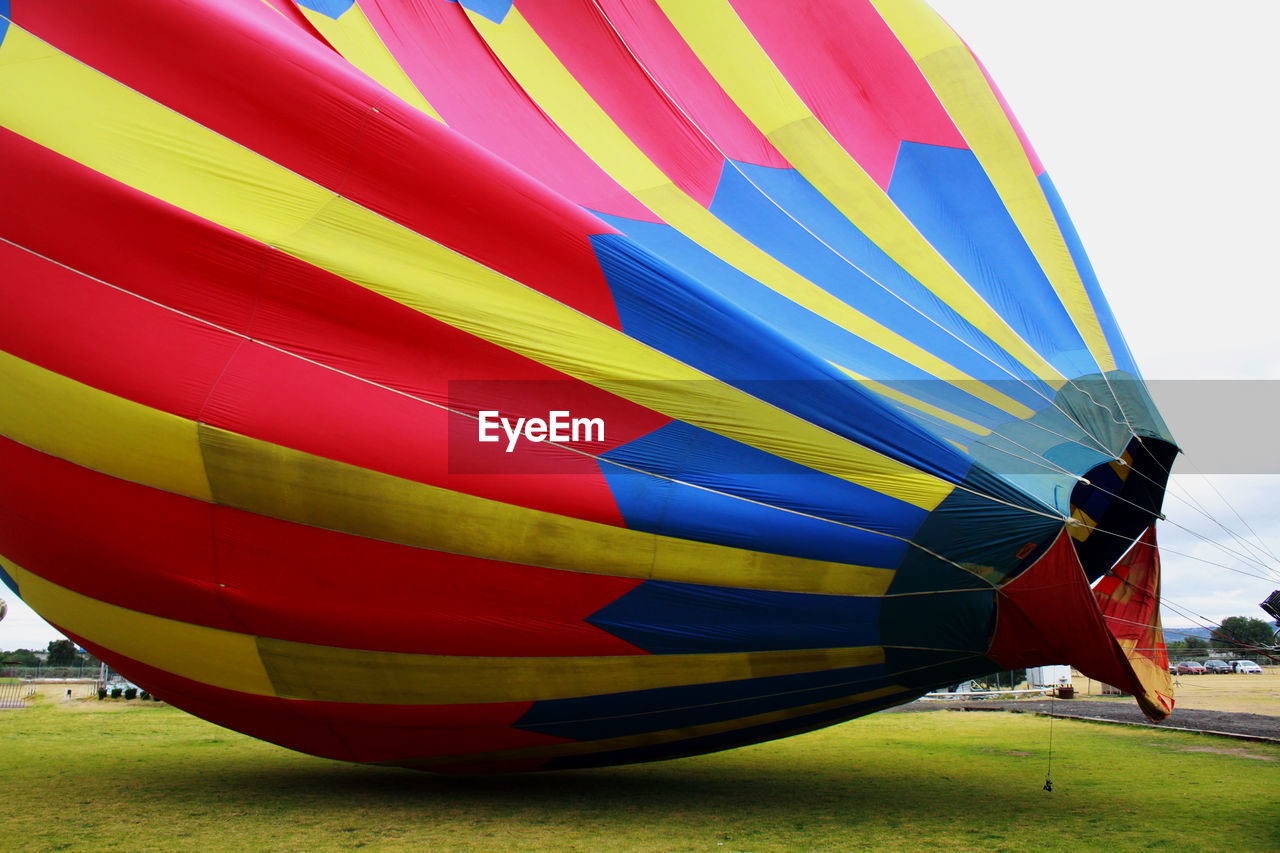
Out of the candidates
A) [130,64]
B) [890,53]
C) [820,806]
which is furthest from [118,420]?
[890,53]

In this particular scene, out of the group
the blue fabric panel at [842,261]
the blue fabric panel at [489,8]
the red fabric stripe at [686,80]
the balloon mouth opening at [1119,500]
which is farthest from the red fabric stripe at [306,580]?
the blue fabric panel at [489,8]

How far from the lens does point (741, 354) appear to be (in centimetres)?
478

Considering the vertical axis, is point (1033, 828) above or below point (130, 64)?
below

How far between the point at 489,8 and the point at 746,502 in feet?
15.9

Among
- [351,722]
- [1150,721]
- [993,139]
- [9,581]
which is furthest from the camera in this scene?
[1150,721]

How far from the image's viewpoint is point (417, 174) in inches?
183

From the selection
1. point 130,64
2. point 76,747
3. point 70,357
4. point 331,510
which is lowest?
point 76,747

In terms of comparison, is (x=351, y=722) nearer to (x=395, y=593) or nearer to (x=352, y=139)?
(x=395, y=593)

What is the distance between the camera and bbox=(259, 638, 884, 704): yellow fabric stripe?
495 centimetres

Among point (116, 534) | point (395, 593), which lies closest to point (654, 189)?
point (395, 593)

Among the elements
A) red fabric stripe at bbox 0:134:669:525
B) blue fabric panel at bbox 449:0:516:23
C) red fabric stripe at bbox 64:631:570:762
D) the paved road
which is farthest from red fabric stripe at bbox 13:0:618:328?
the paved road

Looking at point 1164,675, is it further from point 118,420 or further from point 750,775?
point 118,420

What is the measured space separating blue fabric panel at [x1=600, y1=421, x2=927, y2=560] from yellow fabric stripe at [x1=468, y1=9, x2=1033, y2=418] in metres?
1.64

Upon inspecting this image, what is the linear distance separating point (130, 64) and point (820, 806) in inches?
233
